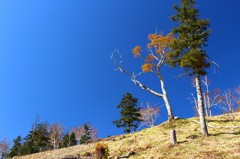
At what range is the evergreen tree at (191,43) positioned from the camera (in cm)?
2297

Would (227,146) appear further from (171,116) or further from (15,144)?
(15,144)

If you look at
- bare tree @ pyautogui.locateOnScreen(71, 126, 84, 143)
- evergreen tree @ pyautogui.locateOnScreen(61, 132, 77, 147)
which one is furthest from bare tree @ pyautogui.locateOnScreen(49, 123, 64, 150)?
bare tree @ pyautogui.locateOnScreen(71, 126, 84, 143)

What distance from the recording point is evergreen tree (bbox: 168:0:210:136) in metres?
23.0

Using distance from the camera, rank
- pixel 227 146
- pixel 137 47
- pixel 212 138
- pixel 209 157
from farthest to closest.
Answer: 1. pixel 137 47
2. pixel 212 138
3. pixel 227 146
4. pixel 209 157

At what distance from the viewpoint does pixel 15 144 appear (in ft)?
250

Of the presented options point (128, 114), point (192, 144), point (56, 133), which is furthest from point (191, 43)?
point (56, 133)

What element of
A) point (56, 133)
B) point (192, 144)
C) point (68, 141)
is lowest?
point (192, 144)

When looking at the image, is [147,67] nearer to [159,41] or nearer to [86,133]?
[159,41]

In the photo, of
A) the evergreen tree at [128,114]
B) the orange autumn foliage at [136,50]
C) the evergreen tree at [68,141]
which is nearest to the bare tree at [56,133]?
the evergreen tree at [68,141]

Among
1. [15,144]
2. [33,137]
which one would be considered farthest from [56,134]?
[15,144]

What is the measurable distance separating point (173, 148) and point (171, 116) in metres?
12.3

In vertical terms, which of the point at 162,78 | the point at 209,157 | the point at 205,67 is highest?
the point at 162,78

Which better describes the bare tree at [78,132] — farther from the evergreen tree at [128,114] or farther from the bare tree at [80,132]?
the evergreen tree at [128,114]

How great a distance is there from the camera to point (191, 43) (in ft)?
78.0
